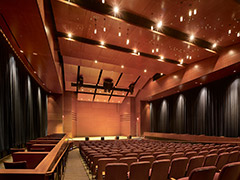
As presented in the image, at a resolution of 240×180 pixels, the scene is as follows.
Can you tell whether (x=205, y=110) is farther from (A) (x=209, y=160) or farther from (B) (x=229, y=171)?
(B) (x=229, y=171)

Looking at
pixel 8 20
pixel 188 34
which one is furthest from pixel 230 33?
pixel 8 20

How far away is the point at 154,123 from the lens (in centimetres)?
1661

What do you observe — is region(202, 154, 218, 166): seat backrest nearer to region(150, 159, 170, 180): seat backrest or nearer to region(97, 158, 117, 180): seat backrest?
region(150, 159, 170, 180): seat backrest

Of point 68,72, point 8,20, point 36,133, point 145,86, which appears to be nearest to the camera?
point 8,20

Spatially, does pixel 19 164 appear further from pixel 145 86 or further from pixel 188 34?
pixel 145 86

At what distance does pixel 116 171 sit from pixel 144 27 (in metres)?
5.44

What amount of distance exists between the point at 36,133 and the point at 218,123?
1234cm

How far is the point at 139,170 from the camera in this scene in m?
2.54

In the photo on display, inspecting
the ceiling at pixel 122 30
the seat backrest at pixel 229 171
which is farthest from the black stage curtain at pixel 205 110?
the seat backrest at pixel 229 171

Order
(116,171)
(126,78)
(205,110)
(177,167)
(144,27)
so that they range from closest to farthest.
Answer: (116,171), (177,167), (144,27), (205,110), (126,78)

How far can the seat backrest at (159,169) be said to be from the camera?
2619mm

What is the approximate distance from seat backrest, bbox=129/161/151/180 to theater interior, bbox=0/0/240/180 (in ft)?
0.06

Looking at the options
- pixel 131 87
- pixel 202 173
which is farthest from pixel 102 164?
pixel 131 87

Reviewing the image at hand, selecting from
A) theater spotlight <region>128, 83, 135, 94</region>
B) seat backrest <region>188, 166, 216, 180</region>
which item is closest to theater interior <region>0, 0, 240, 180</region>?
seat backrest <region>188, 166, 216, 180</region>
